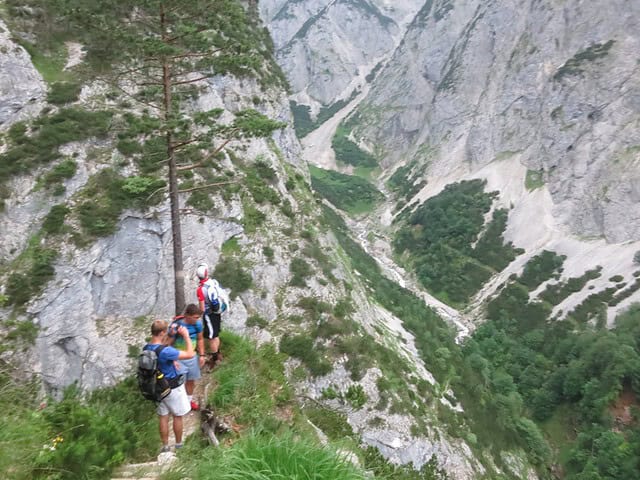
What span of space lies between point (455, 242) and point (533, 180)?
74.7 ft

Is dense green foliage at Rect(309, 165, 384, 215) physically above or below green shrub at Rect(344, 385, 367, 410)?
below

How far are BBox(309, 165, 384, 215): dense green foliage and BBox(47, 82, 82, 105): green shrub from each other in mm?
95696

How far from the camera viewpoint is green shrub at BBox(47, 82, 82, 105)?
27562 millimetres

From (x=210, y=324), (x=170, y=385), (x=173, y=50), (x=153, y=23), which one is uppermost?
(x=153, y=23)

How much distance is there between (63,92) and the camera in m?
28.0

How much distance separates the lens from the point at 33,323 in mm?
20859

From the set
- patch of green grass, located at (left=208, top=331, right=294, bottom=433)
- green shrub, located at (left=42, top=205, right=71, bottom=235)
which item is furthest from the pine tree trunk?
green shrub, located at (left=42, top=205, right=71, bottom=235)

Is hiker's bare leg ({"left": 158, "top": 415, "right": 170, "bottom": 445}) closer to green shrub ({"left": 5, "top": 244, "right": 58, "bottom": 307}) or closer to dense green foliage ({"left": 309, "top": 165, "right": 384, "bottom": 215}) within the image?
green shrub ({"left": 5, "top": 244, "right": 58, "bottom": 307})

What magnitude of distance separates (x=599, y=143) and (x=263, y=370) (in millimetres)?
99099

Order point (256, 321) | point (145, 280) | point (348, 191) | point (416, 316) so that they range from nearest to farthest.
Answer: point (145, 280)
point (256, 321)
point (416, 316)
point (348, 191)

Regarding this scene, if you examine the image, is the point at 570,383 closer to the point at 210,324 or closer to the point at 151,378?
the point at 210,324

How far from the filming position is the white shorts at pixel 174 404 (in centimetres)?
686

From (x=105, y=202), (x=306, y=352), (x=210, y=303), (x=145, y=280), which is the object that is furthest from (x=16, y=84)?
(x=210, y=303)

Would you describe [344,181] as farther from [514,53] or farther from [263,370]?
[263,370]
